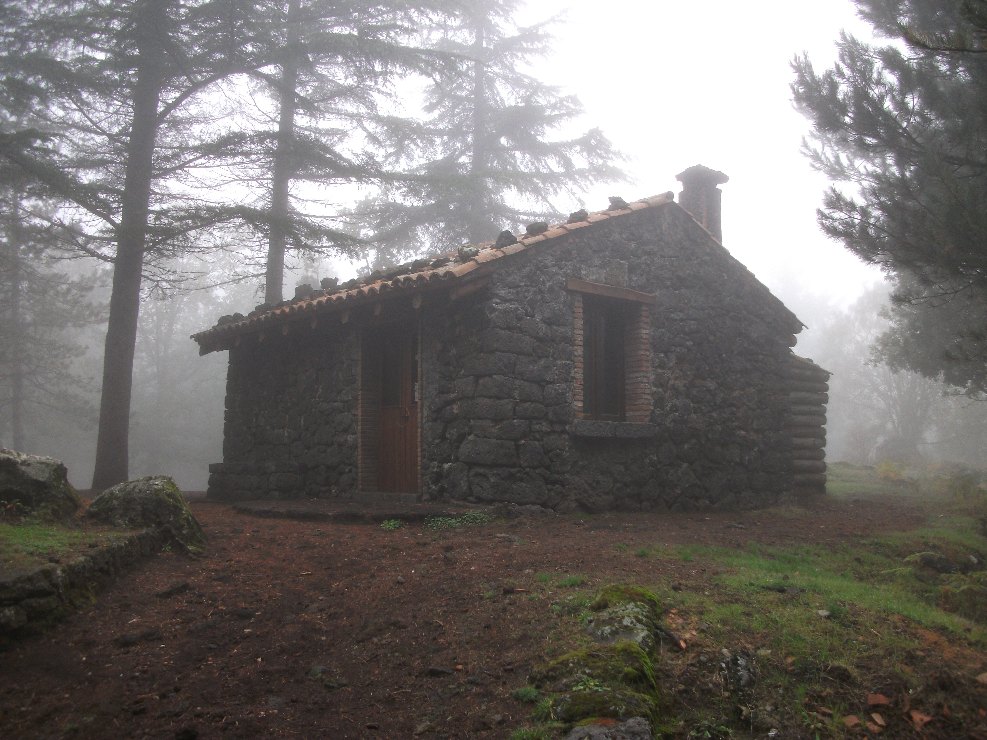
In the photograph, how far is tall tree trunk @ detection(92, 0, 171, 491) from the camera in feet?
39.0

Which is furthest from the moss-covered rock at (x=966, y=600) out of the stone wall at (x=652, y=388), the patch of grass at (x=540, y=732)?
the stone wall at (x=652, y=388)

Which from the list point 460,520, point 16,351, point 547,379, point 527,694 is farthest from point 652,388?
point 16,351

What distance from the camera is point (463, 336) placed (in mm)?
8266

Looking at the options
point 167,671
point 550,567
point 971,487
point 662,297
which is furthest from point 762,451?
point 167,671

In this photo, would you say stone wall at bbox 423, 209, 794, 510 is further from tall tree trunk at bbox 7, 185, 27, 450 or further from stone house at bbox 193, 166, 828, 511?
tall tree trunk at bbox 7, 185, 27, 450

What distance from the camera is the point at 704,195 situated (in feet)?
40.0

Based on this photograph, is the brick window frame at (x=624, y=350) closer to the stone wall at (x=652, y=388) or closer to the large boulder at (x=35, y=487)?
the stone wall at (x=652, y=388)

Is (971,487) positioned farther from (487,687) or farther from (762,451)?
(487,687)

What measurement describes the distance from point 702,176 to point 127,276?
9830mm

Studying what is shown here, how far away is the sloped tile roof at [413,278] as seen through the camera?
7742 millimetres

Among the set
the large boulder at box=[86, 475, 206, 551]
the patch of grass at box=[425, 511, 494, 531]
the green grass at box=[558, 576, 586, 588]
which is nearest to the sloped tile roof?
the patch of grass at box=[425, 511, 494, 531]

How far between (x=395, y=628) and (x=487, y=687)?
100 centimetres

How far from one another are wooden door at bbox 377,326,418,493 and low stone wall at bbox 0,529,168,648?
428 centimetres

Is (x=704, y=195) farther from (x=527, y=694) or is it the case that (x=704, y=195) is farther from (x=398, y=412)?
(x=527, y=694)
